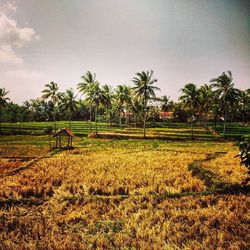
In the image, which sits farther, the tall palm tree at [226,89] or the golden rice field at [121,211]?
the tall palm tree at [226,89]

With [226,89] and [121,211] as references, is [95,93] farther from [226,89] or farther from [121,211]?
[121,211]

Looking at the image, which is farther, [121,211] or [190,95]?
[190,95]

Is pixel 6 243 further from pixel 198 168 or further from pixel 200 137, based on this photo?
pixel 200 137

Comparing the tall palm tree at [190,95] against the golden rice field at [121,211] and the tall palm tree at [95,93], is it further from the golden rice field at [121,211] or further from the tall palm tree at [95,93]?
the golden rice field at [121,211]

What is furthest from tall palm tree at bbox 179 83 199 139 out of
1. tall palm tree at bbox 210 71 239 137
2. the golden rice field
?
the golden rice field

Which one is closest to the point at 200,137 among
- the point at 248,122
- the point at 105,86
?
the point at 105,86

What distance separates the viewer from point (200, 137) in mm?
36406

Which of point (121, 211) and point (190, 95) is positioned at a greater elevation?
point (190, 95)

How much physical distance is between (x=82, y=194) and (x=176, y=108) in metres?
63.3

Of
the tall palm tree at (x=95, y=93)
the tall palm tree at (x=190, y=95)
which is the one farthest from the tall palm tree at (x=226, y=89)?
the tall palm tree at (x=95, y=93)

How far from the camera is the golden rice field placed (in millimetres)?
6023

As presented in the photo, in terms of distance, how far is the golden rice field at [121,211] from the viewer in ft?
19.8

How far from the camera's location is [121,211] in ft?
26.0

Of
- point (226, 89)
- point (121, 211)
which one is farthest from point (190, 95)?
point (121, 211)
